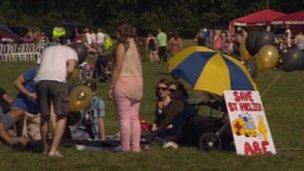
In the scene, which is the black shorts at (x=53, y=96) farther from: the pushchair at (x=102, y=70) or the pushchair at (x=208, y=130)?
the pushchair at (x=102, y=70)

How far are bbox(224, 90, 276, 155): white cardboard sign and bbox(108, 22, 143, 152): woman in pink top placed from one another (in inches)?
48.0

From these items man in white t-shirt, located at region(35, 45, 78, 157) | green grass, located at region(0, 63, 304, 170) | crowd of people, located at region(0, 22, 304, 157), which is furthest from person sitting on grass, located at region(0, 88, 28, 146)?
man in white t-shirt, located at region(35, 45, 78, 157)

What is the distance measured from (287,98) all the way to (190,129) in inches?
373

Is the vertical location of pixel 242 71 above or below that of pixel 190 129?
above

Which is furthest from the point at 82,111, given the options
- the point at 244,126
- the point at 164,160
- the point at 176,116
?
the point at 244,126

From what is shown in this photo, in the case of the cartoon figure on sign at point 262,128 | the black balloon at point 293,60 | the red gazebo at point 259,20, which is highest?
the black balloon at point 293,60

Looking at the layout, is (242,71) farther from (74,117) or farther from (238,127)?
(74,117)

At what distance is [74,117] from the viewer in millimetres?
13117

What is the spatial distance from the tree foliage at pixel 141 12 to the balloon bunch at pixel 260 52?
5094cm

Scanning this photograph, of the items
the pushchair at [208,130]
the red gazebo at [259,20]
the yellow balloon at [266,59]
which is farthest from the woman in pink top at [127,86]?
the red gazebo at [259,20]

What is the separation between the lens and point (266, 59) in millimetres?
14836

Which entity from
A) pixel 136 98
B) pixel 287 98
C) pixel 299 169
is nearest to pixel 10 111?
pixel 136 98

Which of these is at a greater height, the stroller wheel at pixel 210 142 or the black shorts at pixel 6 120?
the black shorts at pixel 6 120

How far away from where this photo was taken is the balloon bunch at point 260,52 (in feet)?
48.6
